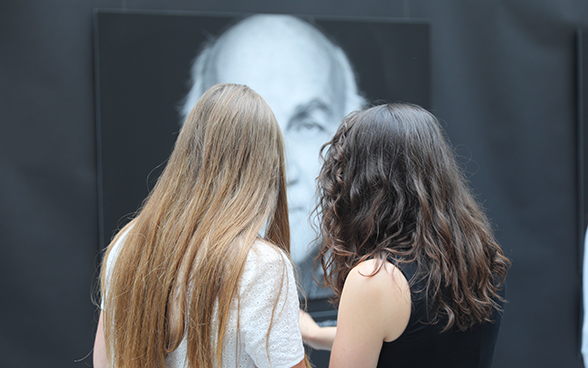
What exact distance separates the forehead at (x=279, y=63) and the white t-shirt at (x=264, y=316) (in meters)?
1.24

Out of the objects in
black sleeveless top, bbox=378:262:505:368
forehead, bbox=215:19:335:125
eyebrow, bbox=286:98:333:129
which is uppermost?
forehead, bbox=215:19:335:125

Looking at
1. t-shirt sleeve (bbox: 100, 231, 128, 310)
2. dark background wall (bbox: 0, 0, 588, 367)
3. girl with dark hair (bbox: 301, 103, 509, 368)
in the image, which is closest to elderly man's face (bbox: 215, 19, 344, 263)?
dark background wall (bbox: 0, 0, 588, 367)

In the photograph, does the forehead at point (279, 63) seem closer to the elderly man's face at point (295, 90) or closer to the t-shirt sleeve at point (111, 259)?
the elderly man's face at point (295, 90)

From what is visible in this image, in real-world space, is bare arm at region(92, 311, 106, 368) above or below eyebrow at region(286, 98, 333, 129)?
below

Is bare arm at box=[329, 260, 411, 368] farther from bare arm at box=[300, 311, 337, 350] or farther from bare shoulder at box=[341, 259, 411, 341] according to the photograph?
bare arm at box=[300, 311, 337, 350]

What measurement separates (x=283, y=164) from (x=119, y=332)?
587 mm

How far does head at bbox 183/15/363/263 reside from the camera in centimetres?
205

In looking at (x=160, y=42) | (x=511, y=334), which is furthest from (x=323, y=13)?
(x=511, y=334)

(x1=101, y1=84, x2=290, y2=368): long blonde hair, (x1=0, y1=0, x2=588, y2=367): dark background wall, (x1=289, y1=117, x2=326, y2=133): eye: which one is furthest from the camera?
(x1=289, y1=117, x2=326, y2=133): eye

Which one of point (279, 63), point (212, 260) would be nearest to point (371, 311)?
point (212, 260)

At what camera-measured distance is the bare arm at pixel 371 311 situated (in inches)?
38.9

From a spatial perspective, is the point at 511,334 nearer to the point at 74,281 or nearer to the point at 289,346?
the point at 289,346

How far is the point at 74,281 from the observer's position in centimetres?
199

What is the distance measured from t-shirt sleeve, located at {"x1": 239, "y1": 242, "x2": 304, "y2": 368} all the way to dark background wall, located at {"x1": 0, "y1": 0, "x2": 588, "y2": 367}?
52.2 inches
